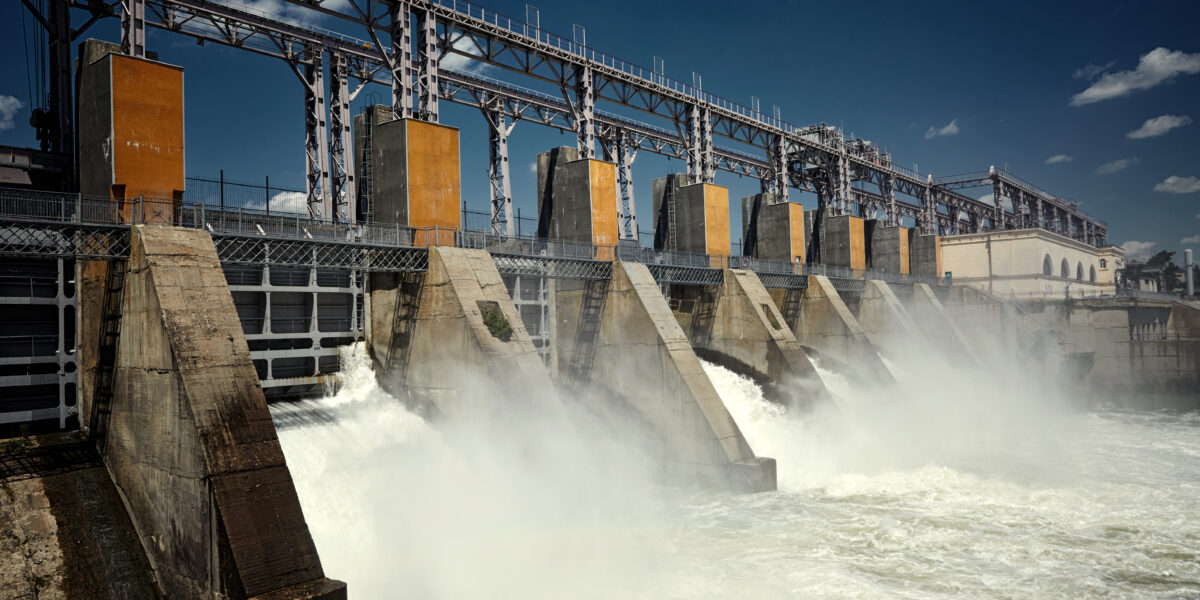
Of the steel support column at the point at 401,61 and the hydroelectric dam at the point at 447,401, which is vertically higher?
the steel support column at the point at 401,61

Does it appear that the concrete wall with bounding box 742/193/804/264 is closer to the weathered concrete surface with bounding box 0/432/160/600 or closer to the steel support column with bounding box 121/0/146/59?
the steel support column with bounding box 121/0/146/59

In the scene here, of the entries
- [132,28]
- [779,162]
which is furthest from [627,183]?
[132,28]

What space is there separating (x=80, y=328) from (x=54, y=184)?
15.5ft

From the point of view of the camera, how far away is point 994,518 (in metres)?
17.6

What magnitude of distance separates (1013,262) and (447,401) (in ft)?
165

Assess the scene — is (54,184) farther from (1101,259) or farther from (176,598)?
(1101,259)

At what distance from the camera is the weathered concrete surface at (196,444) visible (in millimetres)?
10844

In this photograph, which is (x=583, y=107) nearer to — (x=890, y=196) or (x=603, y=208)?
(x=603, y=208)

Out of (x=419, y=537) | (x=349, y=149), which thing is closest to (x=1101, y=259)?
(x=349, y=149)

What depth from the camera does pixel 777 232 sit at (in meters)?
37.2

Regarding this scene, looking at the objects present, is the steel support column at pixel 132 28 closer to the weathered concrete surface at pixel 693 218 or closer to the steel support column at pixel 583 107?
the steel support column at pixel 583 107

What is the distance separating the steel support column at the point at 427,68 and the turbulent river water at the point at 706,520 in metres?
7.34

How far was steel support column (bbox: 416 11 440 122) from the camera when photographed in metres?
21.6

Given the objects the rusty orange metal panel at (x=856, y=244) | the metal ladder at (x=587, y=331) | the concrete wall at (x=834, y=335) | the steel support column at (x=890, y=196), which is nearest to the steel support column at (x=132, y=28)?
the metal ladder at (x=587, y=331)
